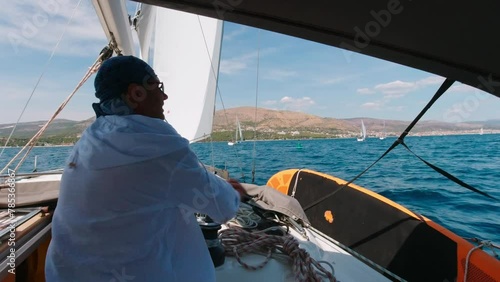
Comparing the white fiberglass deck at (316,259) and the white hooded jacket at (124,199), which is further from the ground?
the white hooded jacket at (124,199)

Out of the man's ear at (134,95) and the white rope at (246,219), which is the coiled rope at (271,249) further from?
the man's ear at (134,95)

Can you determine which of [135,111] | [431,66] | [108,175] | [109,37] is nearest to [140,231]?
[108,175]

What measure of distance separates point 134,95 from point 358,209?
8.34 feet

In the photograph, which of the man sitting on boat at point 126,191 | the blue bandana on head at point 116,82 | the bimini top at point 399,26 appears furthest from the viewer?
the blue bandana on head at point 116,82

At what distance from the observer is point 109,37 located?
317 cm

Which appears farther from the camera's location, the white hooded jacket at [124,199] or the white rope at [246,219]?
the white rope at [246,219]

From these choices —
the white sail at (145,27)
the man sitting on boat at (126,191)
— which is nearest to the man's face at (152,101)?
the man sitting on boat at (126,191)

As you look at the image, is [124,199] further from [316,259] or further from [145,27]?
[145,27]

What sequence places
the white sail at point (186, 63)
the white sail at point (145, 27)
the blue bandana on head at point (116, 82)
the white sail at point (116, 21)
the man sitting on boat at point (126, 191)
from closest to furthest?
the man sitting on boat at point (126, 191) → the blue bandana on head at point (116, 82) → the white sail at point (116, 21) → the white sail at point (145, 27) → the white sail at point (186, 63)

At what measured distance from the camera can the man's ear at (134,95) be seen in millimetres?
933

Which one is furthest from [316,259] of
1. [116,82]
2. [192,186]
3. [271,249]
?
[116,82]

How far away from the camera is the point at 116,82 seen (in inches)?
36.6

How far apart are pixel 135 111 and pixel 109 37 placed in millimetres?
2686

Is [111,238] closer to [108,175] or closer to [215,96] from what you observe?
[108,175]
